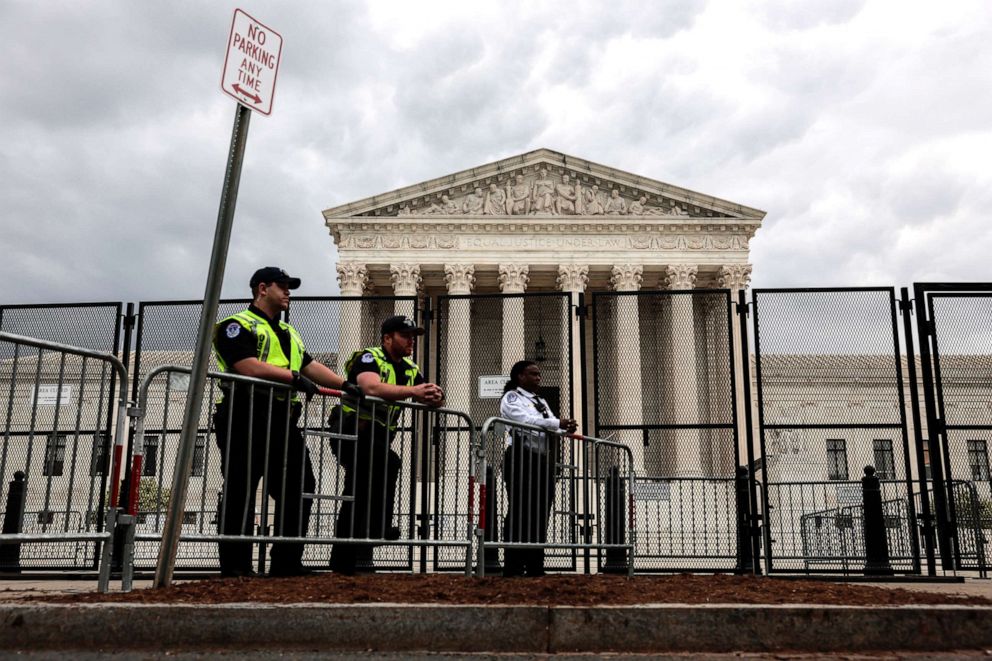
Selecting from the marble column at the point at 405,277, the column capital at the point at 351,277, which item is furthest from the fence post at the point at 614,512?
the column capital at the point at 351,277

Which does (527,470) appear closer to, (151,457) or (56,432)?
(56,432)

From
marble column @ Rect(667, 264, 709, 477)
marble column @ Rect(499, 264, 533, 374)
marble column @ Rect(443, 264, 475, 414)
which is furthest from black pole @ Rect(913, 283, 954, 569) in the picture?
marble column @ Rect(443, 264, 475, 414)

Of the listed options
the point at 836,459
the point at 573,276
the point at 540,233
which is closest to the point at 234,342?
the point at 836,459

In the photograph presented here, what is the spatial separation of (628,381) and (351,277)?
23159 millimetres

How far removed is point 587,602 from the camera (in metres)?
3.98

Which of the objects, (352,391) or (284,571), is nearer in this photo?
(284,571)

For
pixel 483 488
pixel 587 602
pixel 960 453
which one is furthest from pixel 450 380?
pixel 587 602

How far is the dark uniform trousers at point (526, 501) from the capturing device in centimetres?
710

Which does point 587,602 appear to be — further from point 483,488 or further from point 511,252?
point 511,252

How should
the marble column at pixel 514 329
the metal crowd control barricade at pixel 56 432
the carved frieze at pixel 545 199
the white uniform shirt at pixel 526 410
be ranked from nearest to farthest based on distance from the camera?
the metal crowd control barricade at pixel 56 432 → the white uniform shirt at pixel 526 410 → the marble column at pixel 514 329 → the carved frieze at pixel 545 199

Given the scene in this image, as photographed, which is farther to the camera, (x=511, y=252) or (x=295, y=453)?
(x=511, y=252)

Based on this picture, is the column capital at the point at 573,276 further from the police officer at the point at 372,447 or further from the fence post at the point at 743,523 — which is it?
the police officer at the point at 372,447

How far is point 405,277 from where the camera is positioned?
3928cm

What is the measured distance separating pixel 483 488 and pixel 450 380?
815 centimetres
